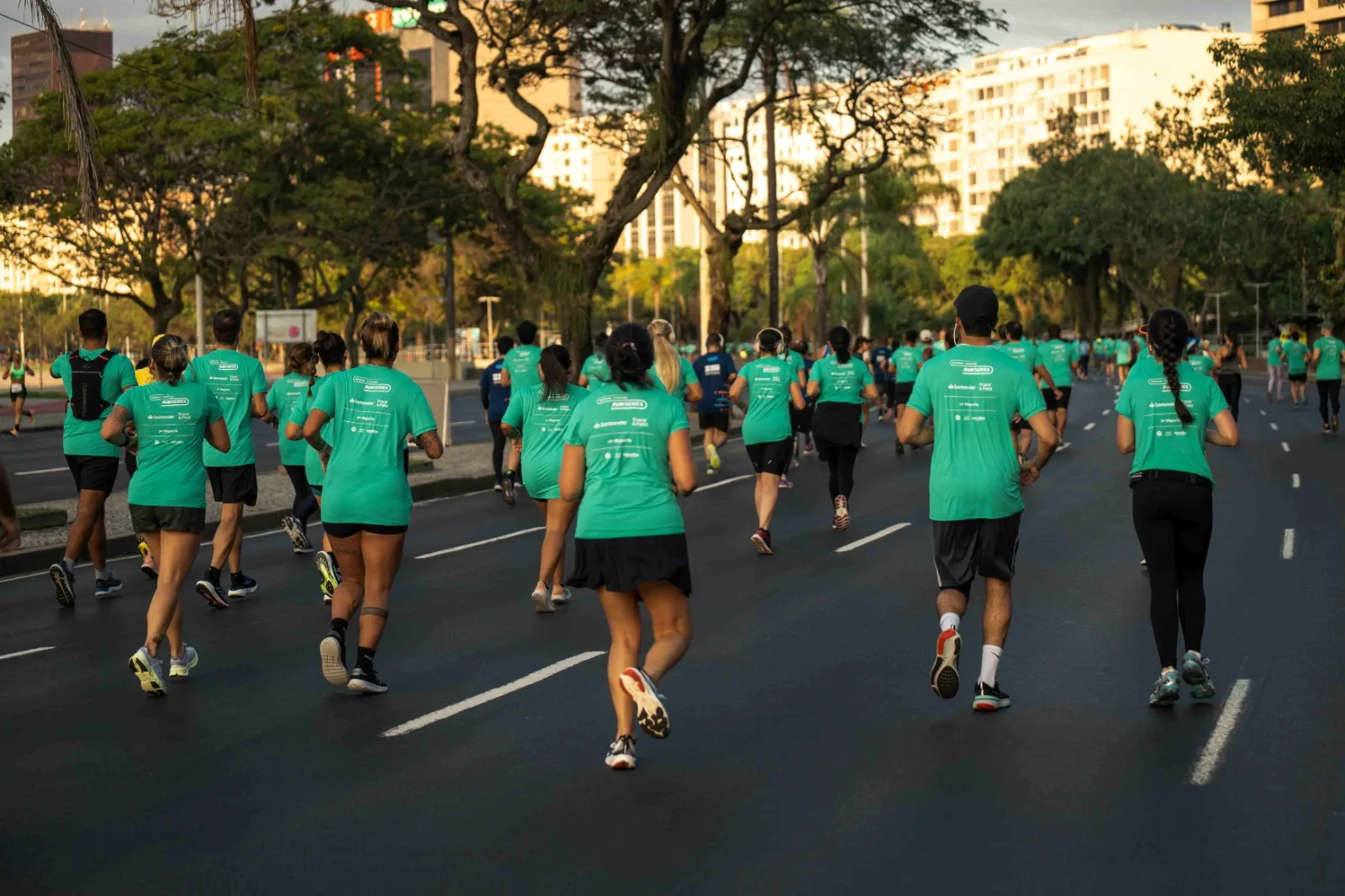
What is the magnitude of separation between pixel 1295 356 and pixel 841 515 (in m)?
22.4

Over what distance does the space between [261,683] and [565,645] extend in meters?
1.72

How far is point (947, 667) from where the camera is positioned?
6.99 m

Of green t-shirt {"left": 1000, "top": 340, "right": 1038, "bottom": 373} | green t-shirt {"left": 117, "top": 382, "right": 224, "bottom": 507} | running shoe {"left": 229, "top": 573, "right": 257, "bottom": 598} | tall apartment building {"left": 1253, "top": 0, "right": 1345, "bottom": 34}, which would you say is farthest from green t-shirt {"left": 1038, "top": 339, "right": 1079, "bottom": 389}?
tall apartment building {"left": 1253, "top": 0, "right": 1345, "bottom": 34}

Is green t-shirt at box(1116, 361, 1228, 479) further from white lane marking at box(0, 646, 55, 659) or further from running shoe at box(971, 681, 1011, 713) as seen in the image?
white lane marking at box(0, 646, 55, 659)

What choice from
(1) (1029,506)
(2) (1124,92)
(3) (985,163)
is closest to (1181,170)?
(1) (1029,506)

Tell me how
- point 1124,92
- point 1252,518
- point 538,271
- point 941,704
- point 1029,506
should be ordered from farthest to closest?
point 1124,92 → point 538,271 → point 1029,506 → point 1252,518 → point 941,704

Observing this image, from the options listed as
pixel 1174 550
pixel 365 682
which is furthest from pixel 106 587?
pixel 1174 550

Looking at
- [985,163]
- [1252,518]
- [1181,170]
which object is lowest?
[1252,518]

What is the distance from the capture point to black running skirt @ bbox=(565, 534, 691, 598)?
631 centimetres

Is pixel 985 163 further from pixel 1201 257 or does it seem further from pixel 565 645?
pixel 565 645

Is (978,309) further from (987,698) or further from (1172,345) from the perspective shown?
(987,698)

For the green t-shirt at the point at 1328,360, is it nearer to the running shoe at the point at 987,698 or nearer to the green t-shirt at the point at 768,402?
the green t-shirt at the point at 768,402

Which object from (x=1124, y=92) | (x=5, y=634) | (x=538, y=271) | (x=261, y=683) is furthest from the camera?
(x=1124, y=92)

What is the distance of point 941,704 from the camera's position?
7.63 meters
